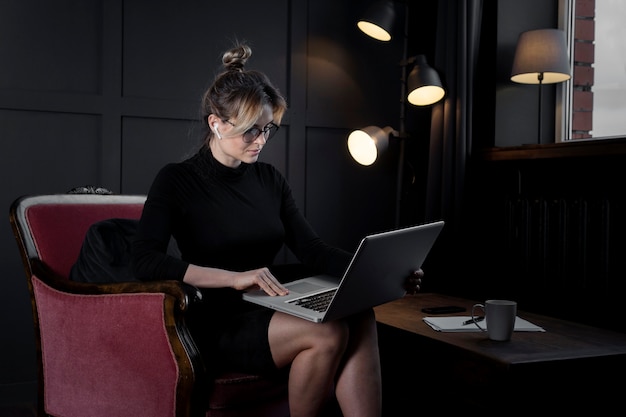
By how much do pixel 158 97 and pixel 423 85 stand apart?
1.07 metres

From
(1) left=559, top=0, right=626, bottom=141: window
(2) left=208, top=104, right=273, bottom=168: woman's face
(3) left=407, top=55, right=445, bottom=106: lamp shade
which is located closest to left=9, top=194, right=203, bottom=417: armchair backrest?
(2) left=208, top=104, right=273, bottom=168: woman's face

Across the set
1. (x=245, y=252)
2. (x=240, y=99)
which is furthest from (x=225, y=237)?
(x=240, y=99)

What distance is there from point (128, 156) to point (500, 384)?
1.73 m

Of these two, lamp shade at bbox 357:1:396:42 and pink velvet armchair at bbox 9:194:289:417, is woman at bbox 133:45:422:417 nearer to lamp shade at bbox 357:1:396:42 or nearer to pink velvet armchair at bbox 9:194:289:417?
pink velvet armchair at bbox 9:194:289:417

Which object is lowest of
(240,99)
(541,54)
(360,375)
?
(360,375)

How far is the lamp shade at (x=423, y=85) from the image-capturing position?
2.75 metres

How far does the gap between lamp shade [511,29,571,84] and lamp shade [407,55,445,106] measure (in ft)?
1.01

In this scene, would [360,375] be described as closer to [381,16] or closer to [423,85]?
[423,85]

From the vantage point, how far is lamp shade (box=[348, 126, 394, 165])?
2738mm

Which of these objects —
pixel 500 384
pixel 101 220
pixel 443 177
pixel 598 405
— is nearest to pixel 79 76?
pixel 101 220

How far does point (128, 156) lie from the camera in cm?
265

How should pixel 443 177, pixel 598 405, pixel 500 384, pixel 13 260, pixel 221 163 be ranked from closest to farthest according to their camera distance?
1. pixel 500 384
2. pixel 598 405
3. pixel 221 163
4. pixel 13 260
5. pixel 443 177

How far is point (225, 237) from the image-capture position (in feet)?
5.64

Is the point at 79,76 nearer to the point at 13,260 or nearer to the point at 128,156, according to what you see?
the point at 128,156
